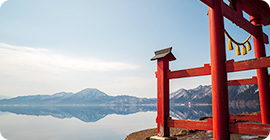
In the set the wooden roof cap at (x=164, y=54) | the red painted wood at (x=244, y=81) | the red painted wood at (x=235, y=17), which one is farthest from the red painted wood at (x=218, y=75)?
the red painted wood at (x=244, y=81)

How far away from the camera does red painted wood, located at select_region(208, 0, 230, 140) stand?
3268 mm

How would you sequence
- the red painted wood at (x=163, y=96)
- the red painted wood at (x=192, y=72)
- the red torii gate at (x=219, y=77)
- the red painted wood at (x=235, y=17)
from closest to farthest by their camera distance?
the red torii gate at (x=219, y=77) → the red painted wood at (x=192, y=72) → the red painted wood at (x=235, y=17) → the red painted wood at (x=163, y=96)

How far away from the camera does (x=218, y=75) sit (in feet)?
11.1

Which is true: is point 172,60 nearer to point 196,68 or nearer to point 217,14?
point 196,68

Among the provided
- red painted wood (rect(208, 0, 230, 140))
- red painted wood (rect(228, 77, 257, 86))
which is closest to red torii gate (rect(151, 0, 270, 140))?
red painted wood (rect(208, 0, 230, 140))

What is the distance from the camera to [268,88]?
16.5 ft

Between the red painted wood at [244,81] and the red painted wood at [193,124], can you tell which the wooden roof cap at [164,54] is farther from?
the red painted wood at [244,81]

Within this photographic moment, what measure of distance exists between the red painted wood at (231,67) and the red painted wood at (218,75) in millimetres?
144

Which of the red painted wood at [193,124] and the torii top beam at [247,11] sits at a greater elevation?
the torii top beam at [247,11]

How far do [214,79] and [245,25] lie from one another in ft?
8.32

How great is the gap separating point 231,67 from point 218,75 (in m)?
0.30

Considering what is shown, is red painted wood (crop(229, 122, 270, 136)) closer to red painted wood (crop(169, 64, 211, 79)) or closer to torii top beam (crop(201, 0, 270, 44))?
red painted wood (crop(169, 64, 211, 79))

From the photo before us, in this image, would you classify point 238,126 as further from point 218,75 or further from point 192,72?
point 192,72

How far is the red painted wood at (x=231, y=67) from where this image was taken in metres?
3.06
